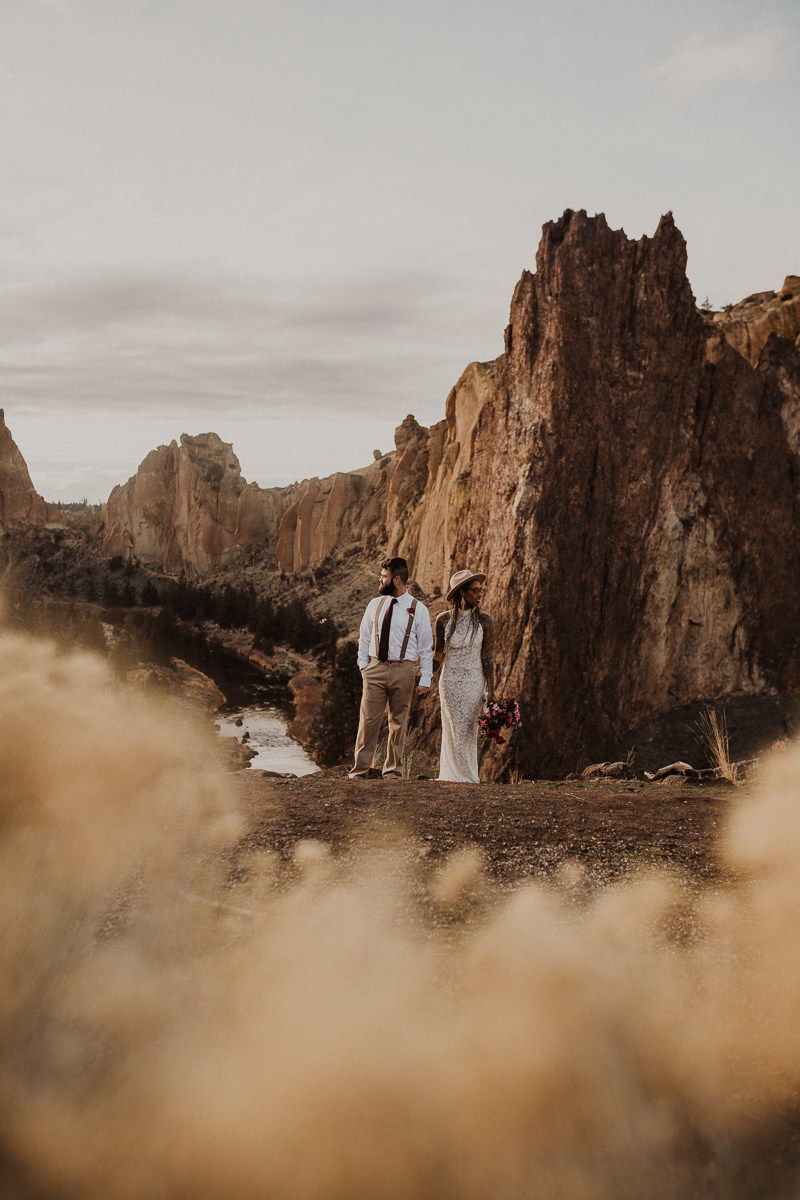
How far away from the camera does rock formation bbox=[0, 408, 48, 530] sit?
11425cm

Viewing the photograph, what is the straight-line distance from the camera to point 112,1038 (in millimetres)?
3473

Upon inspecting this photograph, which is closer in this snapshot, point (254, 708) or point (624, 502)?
point (624, 502)

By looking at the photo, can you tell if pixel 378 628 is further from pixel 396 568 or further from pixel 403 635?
pixel 396 568

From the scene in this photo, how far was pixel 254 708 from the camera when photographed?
1791 inches

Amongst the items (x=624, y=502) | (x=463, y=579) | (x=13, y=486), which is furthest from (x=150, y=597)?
(x=463, y=579)

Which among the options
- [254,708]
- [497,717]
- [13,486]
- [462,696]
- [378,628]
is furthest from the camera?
[13,486]

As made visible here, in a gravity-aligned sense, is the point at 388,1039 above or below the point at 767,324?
below

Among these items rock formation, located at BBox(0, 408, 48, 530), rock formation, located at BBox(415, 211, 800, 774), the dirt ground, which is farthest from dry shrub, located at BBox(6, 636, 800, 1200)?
rock formation, located at BBox(0, 408, 48, 530)

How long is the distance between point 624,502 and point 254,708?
31.6 metres

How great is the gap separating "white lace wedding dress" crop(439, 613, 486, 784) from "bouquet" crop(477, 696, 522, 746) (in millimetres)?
127

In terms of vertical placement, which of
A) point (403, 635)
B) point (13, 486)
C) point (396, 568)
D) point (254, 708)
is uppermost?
point (13, 486)

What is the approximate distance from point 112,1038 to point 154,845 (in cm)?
185

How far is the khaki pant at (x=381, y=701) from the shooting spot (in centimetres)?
823

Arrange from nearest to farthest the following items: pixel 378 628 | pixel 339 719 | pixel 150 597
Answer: pixel 378 628 → pixel 339 719 → pixel 150 597
